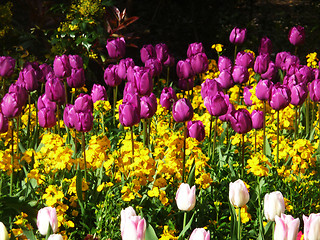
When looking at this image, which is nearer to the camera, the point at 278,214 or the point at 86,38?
the point at 278,214

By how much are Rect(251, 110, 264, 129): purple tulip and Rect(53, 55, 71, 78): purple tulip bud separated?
48.5 inches

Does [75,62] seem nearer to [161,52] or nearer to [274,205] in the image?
[161,52]

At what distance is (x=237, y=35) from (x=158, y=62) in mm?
1072

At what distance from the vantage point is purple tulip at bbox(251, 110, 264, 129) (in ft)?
10.5

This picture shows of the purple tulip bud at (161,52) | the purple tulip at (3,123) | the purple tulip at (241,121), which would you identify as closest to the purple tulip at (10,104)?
the purple tulip at (3,123)

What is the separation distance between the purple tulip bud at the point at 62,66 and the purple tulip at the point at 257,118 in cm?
123

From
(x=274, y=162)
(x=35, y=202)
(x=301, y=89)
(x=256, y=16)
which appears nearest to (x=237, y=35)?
(x=301, y=89)

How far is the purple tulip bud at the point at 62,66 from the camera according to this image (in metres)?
3.66

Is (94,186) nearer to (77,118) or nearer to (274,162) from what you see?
(77,118)

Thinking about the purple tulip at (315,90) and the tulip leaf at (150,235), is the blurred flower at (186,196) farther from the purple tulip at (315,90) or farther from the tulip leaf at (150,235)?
the purple tulip at (315,90)

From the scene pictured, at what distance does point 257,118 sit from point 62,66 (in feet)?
4.20

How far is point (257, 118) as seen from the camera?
3203 millimetres

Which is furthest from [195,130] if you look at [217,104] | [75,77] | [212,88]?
[75,77]

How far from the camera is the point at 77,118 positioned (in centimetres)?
285
